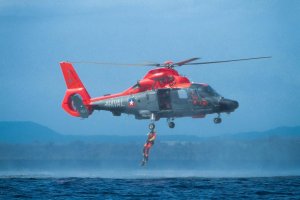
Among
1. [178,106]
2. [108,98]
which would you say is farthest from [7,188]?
[178,106]

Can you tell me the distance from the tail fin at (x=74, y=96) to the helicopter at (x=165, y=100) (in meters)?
0.15

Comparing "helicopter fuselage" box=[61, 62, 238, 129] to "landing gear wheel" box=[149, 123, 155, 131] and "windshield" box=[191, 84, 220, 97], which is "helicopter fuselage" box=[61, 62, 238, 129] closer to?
"windshield" box=[191, 84, 220, 97]

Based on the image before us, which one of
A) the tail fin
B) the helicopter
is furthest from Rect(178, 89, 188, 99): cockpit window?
the tail fin

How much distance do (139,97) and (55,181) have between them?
37.8 ft

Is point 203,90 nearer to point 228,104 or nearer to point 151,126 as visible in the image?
point 228,104

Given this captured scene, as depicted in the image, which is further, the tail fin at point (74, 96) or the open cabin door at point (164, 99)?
the tail fin at point (74, 96)

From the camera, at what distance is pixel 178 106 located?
4606cm

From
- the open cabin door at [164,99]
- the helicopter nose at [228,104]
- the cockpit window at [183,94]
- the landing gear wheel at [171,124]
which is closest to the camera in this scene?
the helicopter nose at [228,104]

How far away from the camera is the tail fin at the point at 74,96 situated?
166 feet

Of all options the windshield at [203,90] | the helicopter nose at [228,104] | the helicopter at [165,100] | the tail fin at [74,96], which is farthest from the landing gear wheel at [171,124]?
the tail fin at [74,96]

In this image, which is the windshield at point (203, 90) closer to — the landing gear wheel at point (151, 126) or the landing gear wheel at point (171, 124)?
the landing gear wheel at point (171, 124)

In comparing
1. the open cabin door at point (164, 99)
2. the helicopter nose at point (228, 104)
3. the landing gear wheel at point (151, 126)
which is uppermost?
the open cabin door at point (164, 99)

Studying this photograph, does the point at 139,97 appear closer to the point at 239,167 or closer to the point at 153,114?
the point at 153,114

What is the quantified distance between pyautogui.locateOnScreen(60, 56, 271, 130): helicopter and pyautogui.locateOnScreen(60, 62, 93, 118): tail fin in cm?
15
